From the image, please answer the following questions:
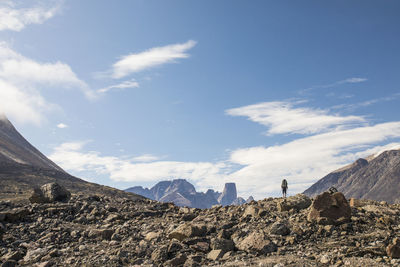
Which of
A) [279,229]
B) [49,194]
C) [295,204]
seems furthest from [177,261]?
[49,194]

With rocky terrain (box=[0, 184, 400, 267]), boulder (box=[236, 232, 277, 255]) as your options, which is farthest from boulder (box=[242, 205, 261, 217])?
boulder (box=[236, 232, 277, 255])

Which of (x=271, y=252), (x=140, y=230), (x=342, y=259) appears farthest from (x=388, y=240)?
(x=140, y=230)

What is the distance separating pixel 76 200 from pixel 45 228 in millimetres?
6899

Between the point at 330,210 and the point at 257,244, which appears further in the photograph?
the point at 330,210

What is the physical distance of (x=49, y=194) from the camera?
2722 centimetres

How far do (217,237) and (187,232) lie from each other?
65.8 inches

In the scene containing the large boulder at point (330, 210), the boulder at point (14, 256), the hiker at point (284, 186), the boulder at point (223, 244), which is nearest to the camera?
the boulder at point (223, 244)

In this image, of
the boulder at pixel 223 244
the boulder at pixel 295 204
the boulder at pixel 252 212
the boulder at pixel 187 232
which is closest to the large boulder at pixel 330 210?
the boulder at pixel 295 204

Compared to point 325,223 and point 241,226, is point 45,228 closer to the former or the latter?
point 241,226

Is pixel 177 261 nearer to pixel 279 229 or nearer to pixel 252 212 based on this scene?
pixel 279 229

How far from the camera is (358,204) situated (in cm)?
2022

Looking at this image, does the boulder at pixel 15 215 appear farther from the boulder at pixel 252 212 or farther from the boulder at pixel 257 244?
the boulder at pixel 257 244

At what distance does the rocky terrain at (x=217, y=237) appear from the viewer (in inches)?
559

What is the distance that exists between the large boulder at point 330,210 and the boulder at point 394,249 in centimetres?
324
